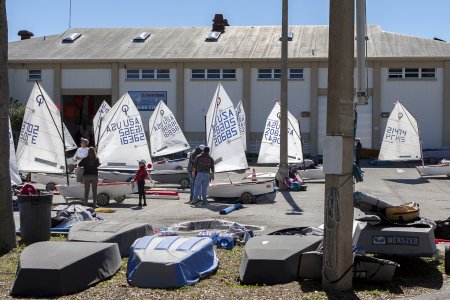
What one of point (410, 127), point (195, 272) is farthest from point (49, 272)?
point (410, 127)

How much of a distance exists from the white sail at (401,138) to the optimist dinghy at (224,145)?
506 inches

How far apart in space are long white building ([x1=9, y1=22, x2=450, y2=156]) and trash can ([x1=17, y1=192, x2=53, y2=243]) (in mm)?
34043

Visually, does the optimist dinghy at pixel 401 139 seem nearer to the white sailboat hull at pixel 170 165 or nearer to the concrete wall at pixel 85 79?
the white sailboat hull at pixel 170 165

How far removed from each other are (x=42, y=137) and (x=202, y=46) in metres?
26.8

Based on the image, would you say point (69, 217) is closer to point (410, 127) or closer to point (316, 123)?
point (410, 127)

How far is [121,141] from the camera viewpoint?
2456 cm

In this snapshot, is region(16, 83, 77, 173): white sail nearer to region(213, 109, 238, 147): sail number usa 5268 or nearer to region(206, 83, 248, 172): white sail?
region(206, 83, 248, 172): white sail

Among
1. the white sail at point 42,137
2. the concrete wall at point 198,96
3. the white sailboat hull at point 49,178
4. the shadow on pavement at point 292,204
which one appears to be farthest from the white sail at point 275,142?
the concrete wall at point 198,96

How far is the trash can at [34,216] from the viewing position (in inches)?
459

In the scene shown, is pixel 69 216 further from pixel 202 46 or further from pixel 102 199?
pixel 202 46

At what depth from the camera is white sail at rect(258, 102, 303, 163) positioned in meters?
29.0

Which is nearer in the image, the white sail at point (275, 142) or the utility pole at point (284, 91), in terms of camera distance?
the utility pole at point (284, 91)

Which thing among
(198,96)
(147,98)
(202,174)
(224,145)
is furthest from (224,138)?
(147,98)

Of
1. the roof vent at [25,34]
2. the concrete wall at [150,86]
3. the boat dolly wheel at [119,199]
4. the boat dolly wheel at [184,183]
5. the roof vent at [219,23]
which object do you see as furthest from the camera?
the roof vent at [25,34]
